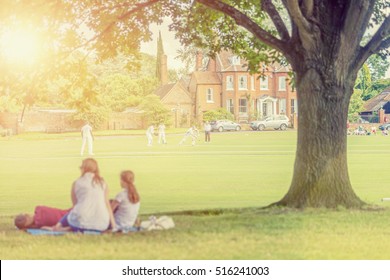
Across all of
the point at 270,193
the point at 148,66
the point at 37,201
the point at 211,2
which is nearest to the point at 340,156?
the point at 211,2

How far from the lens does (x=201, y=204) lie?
1777 centimetres

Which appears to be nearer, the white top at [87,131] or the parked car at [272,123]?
the white top at [87,131]

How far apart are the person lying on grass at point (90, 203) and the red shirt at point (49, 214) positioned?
1.12 ft

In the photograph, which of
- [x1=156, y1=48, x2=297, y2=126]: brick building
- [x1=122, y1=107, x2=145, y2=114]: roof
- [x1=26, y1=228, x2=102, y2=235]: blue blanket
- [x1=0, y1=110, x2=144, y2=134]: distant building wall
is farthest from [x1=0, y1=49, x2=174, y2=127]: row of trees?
[x1=26, y1=228, x2=102, y2=235]: blue blanket

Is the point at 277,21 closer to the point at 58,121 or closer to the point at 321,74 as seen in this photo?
the point at 321,74

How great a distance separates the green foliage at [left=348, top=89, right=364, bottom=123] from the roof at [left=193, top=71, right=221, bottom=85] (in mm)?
8887

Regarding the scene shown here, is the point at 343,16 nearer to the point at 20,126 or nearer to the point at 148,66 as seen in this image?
the point at 148,66

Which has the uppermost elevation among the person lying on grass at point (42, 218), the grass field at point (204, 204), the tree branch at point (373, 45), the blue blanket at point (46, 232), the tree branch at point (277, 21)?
the tree branch at point (277, 21)

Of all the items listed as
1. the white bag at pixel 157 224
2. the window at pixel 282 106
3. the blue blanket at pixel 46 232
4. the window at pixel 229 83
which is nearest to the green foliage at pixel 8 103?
the blue blanket at pixel 46 232

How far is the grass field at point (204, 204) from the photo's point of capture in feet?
35.1

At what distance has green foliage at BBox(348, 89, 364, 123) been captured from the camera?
4338 centimetres

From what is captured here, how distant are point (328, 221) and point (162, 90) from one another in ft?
63.5

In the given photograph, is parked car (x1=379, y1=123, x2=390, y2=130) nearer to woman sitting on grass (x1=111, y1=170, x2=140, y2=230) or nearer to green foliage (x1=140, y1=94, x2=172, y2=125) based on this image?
green foliage (x1=140, y1=94, x2=172, y2=125)

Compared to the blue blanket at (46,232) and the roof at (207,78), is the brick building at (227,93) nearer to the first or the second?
the roof at (207,78)
